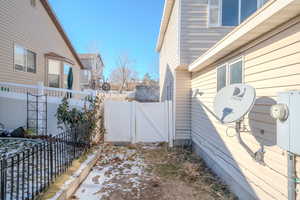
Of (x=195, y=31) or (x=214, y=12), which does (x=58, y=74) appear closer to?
(x=195, y=31)

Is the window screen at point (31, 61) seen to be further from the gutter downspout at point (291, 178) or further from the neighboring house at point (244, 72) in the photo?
the gutter downspout at point (291, 178)

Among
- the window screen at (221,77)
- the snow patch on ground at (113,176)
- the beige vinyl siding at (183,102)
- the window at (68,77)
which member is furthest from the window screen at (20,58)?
the window screen at (221,77)

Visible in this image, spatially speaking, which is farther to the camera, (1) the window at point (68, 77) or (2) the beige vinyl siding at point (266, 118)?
(1) the window at point (68, 77)

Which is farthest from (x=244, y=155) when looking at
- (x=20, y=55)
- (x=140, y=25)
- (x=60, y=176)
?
(x=140, y=25)

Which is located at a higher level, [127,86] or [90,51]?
[90,51]

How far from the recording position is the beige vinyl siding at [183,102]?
22.2 ft

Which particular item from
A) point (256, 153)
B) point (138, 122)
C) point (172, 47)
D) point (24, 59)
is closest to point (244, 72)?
point (256, 153)

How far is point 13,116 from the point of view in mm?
6645

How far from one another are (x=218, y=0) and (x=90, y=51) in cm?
3163

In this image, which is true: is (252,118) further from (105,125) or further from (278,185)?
(105,125)

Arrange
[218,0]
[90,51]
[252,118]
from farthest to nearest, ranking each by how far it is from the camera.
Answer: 1. [90,51]
2. [218,0]
3. [252,118]

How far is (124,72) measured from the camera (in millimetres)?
37375

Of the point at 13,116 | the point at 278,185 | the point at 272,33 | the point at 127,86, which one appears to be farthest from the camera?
the point at 127,86

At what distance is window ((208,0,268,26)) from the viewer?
5982 millimetres
